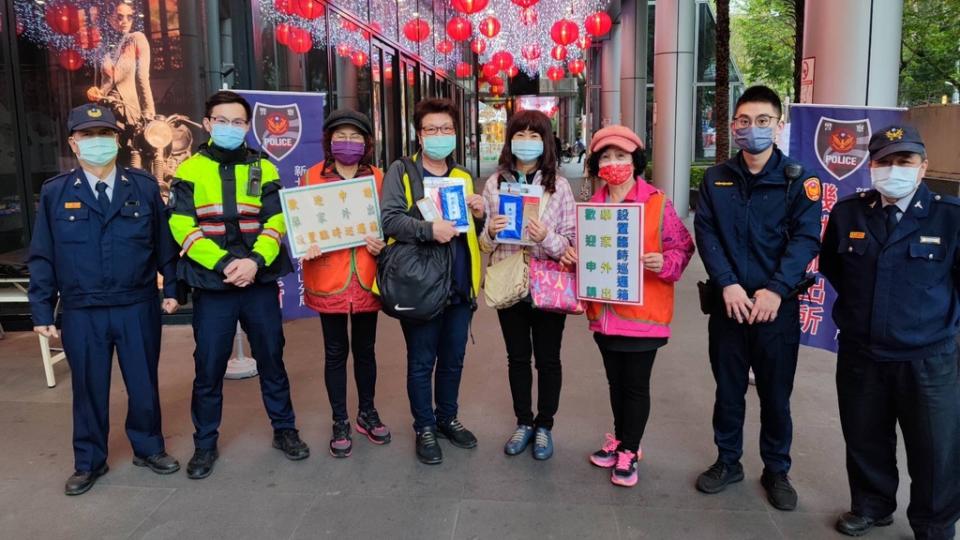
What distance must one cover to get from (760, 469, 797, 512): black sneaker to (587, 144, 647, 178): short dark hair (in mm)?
1577

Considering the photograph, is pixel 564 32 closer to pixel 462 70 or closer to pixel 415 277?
pixel 462 70

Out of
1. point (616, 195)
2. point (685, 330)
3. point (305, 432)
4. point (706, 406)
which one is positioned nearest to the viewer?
point (616, 195)

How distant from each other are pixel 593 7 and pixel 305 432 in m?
22.2

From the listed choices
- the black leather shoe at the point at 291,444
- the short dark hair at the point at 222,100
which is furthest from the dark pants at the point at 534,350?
the short dark hair at the point at 222,100

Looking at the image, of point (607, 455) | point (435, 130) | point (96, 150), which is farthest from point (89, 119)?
point (607, 455)

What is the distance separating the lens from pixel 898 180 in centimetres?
276

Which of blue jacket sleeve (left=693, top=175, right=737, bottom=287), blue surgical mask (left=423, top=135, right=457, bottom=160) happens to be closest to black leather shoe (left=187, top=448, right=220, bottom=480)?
blue surgical mask (left=423, top=135, right=457, bottom=160)

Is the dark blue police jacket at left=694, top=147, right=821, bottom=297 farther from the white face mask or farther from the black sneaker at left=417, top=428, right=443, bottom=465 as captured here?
the black sneaker at left=417, top=428, right=443, bottom=465

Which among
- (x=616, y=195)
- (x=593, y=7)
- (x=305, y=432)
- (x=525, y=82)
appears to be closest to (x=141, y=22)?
(x=305, y=432)

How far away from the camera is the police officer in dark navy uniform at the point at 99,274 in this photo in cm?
342

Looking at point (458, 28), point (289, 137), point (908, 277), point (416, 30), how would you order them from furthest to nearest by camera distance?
1. point (458, 28)
2. point (416, 30)
3. point (289, 137)
4. point (908, 277)

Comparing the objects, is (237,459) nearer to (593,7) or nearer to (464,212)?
(464,212)

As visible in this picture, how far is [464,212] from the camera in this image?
3516 mm

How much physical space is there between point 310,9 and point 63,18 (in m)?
2.63
